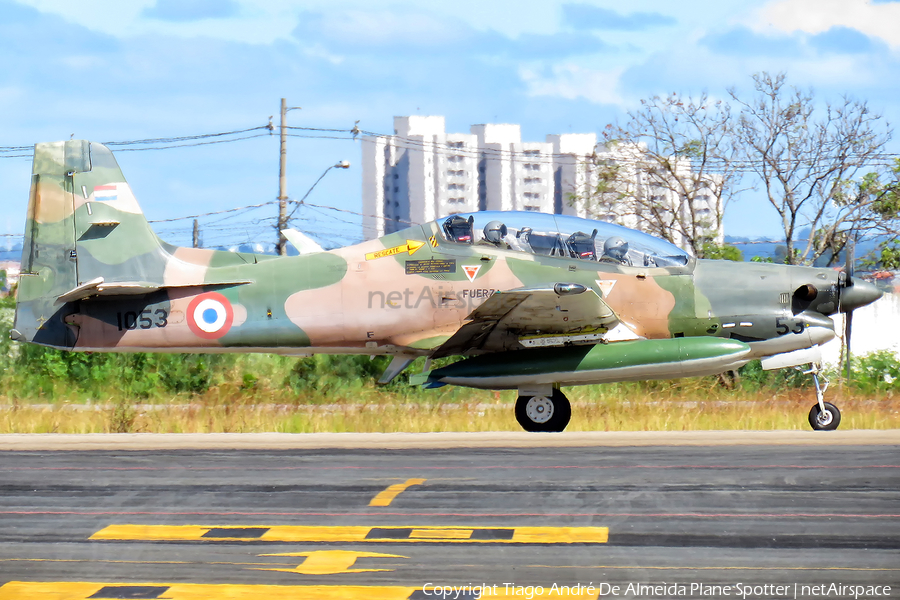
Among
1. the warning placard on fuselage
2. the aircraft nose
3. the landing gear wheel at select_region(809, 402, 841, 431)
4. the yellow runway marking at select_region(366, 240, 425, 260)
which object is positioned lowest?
the landing gear wheel at select_region(809, 402, 841, 431)

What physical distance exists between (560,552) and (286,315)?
757 cm

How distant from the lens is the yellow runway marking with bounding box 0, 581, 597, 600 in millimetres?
5215

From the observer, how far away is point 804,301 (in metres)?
12.5

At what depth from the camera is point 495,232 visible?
12.5 m

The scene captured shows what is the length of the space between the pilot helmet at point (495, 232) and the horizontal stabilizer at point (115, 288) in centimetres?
321

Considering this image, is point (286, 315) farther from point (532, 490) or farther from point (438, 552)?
point (438, 552)

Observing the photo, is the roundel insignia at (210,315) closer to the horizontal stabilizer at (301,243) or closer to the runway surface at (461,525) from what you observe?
the horizontal stabilizer at (301,243)

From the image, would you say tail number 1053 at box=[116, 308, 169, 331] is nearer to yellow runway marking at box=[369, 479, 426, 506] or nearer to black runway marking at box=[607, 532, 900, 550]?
yellow runway marking at box=[369, 479, 426, 506]

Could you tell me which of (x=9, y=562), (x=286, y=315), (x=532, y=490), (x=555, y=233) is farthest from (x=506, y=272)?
(x=9, y=562)

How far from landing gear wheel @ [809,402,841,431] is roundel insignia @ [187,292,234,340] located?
7.50 metres

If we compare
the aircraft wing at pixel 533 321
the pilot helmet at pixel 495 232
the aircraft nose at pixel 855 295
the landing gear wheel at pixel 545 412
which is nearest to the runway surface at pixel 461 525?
the aircraft wing at pixel 533 321

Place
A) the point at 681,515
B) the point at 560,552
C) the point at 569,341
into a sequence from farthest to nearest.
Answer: the point at 569,341 < the point at 681,515 < the point at 560,552

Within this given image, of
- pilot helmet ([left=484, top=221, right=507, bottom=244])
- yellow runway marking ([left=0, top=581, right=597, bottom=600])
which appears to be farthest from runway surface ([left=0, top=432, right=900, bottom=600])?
pilot helmet ([left=484, top=221, right=507, bottom=244])

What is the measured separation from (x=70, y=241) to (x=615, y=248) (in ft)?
23.5
